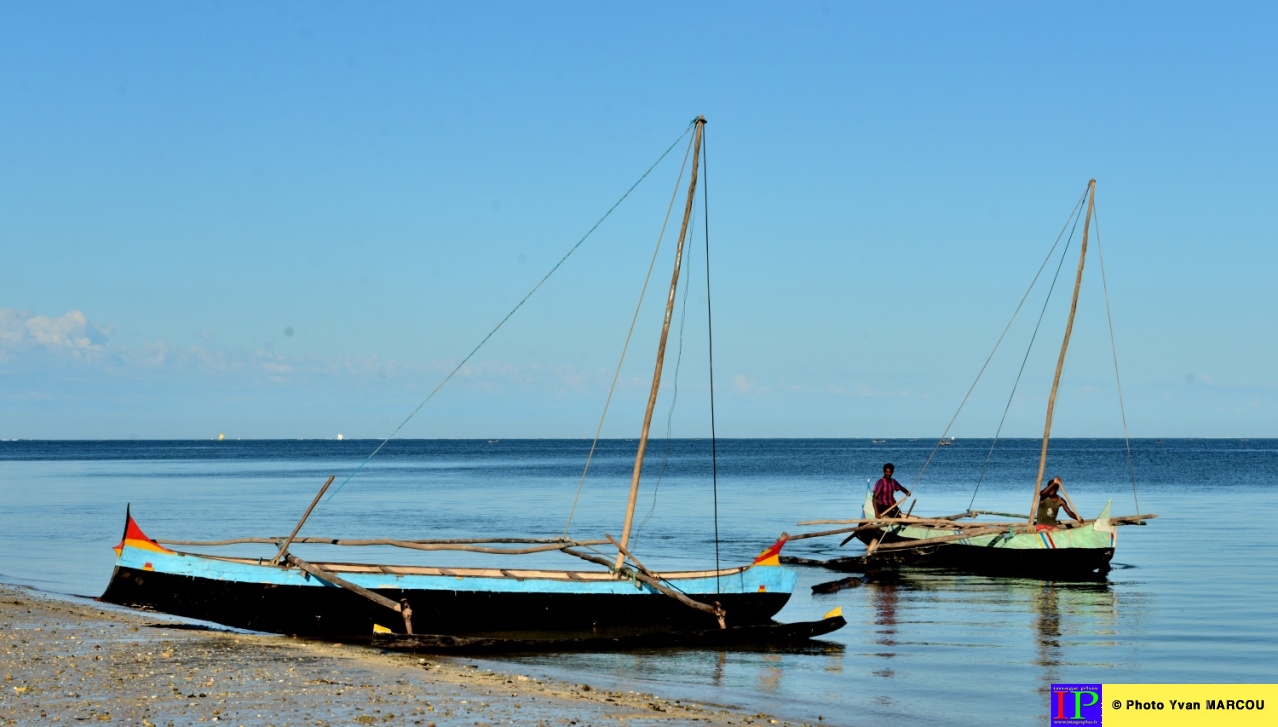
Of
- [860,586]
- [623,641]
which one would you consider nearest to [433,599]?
[623,641]

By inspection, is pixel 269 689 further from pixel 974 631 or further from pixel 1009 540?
pixel 1009 540

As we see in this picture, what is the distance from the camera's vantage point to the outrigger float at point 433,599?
17.6 meters

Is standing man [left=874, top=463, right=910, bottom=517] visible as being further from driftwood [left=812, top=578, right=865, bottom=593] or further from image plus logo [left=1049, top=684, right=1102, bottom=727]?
image plus logo [left=1049, top=684, right=1102, bottom=727]

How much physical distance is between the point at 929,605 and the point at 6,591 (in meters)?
17.8

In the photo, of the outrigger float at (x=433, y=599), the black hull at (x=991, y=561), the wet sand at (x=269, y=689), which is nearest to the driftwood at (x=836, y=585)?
the black hull at (x=991, y=561)

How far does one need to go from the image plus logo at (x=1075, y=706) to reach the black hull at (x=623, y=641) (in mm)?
4907

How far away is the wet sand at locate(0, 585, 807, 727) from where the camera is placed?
38.0 feet

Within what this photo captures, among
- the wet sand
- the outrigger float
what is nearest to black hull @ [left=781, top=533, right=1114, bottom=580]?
the outrigger float

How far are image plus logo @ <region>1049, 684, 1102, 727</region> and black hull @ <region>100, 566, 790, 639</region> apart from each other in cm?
649

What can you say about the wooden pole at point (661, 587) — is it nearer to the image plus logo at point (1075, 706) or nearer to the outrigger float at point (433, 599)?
the outrigger float at point (433, 599)

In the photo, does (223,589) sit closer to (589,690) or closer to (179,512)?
(589,690)

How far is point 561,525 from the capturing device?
1702 inches

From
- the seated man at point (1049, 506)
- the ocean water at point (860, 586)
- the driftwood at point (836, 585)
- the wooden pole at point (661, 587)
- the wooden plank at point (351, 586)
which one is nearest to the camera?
the ocean water at point (860, 586)

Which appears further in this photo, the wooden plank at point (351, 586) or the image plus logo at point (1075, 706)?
the wooden plank at point (351, 586)
